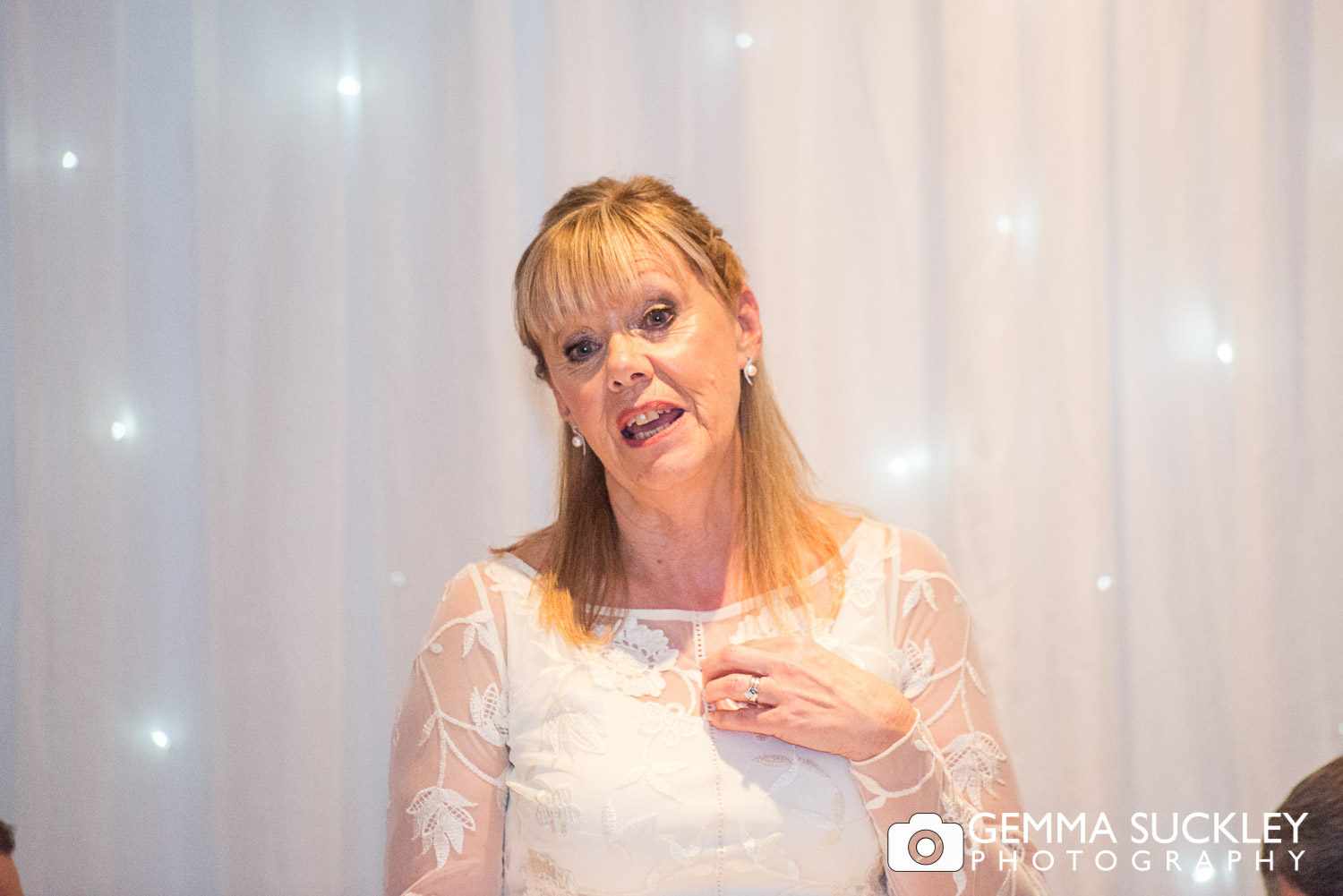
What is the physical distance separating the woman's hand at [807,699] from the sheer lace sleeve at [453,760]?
0.99 ft

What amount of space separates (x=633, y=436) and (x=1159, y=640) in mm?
1255

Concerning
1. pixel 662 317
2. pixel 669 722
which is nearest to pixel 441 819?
pixel 669 722

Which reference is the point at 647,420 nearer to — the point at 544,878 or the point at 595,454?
the point at 595,454

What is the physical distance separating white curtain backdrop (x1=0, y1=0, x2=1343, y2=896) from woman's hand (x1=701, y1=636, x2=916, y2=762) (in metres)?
0.86

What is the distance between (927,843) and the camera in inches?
54.3

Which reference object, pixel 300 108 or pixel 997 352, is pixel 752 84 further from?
pixel 300 108

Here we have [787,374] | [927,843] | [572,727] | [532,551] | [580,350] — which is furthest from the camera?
[787,374]

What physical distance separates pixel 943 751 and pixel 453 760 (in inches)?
24.7

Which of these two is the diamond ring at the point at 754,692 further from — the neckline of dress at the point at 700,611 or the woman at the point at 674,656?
the neckline of dress at the point at 700,611

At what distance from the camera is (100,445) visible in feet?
7.51

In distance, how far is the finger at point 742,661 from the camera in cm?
141

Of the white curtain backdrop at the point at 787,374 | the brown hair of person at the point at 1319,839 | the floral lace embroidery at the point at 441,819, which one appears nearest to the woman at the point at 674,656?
the floral lace embroidery at the point at 441,819

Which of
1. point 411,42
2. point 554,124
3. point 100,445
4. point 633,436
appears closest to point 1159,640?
point 633,436

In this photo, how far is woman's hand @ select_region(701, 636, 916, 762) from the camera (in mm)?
1364
